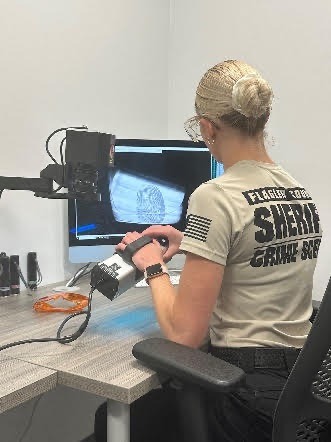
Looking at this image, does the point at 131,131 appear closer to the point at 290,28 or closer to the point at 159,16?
the point at 159,16

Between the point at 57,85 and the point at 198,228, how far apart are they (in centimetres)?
102

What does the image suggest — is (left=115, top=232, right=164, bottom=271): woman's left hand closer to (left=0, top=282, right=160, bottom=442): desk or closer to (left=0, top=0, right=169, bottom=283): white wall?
(left=0, top=282, right=160, bottom=442): desk

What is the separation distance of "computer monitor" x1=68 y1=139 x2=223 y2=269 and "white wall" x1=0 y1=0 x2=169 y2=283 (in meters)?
0.15

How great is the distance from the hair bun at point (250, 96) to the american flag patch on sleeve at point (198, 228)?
0.27 metres

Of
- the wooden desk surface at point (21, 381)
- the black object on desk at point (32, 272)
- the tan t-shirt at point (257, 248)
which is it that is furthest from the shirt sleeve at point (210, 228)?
the black object on desk at point (32, 272)

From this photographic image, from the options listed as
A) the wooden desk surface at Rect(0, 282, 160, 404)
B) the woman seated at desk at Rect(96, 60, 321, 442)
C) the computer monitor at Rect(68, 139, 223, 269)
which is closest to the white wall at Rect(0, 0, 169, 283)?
the computer monitor at Rect(68, 139, 223, 269)

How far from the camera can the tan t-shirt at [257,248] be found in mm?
1147

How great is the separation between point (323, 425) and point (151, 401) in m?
0.56

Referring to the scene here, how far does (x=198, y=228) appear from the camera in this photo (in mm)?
1147

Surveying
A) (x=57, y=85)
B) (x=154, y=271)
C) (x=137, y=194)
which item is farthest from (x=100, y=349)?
(x=57, y=85)

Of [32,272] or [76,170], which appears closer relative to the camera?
[76,170]

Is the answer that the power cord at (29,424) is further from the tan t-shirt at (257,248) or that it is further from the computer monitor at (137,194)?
the tan t-shirt at (257,248)

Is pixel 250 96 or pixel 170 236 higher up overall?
pixel 250 96

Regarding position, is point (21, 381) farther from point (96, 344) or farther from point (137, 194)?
point (137, 194)
